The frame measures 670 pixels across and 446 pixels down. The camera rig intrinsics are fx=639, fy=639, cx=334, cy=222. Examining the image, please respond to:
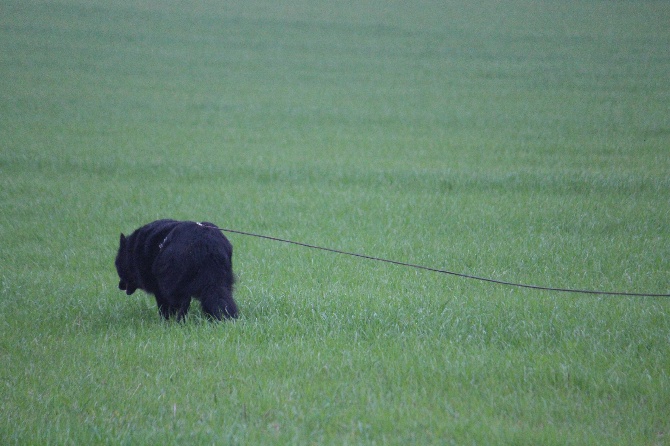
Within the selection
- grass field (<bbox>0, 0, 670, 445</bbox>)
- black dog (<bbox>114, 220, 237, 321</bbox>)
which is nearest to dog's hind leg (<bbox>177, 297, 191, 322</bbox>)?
black dog (<bbox>114, 220, 237, 321</bbox>)

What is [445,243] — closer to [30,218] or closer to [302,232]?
[302,232]

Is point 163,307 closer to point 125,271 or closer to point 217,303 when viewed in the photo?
point 125,271

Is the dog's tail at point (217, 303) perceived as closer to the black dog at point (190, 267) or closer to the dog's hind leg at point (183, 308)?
the black dog at point (190, 267)

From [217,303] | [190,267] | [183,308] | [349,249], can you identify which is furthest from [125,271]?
[349,249]

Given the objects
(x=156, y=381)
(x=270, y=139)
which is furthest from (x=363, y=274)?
(x=270, y=139)

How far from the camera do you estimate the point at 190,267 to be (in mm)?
5852

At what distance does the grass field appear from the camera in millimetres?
4348

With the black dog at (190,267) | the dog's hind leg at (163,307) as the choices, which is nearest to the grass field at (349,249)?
the dog's hind leg at (163,307)

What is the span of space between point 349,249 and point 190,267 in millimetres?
3678

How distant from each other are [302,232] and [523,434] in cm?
677

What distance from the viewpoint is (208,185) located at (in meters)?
13.9

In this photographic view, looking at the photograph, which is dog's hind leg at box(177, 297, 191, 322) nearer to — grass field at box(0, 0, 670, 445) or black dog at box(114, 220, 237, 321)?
black dog at box(114, 220, 237, 321)

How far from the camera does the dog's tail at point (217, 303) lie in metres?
5.81

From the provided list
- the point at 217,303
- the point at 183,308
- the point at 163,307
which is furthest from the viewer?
the point at 163,307
